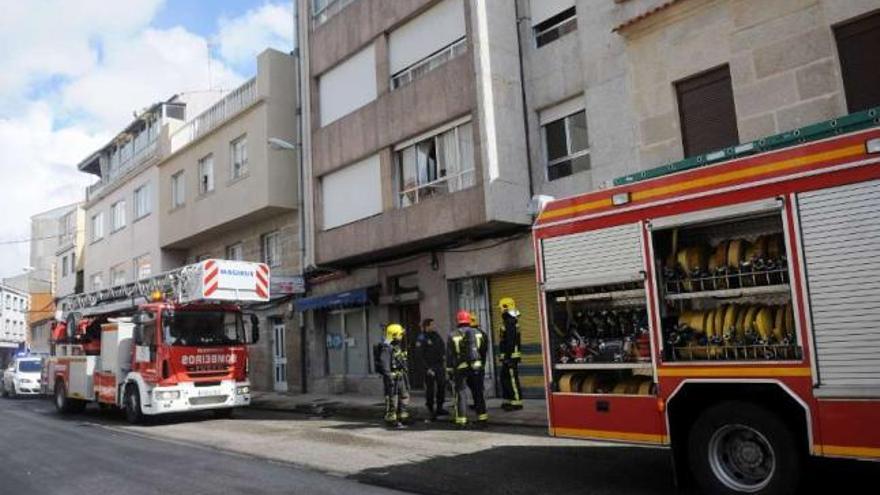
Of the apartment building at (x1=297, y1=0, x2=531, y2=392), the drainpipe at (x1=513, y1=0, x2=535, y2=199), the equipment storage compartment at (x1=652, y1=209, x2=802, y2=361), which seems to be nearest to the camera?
the equipment storage compartment at (x1=652, y1=209, x2=802, y2=361)

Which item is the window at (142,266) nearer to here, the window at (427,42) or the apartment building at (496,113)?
the apartment building at (496,113)

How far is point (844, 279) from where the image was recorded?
5086 millimetres

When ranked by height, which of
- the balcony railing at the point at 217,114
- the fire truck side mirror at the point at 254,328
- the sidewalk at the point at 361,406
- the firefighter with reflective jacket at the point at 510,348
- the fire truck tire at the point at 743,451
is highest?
the balcony railing at the point at 217,114

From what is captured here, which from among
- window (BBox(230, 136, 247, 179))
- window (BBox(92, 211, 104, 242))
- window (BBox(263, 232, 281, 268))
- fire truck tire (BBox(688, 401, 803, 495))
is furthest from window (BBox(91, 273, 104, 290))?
fire truck tire (BBox(688, 401, 803, 495))

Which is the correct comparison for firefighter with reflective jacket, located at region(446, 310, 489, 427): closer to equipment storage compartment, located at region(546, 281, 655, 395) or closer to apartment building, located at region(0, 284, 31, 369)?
equipment storage compartment, located at region(546, 281, 655, 395)

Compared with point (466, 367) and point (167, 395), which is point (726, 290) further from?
point (167, 395)

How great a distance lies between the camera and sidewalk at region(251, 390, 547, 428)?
11.6 meters

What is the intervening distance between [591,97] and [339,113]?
787cm

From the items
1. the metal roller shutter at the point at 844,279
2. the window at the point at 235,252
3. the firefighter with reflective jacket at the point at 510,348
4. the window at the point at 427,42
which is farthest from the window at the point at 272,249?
the metal roller shutter at the point at 844,279

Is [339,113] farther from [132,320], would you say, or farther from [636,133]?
[636,133]

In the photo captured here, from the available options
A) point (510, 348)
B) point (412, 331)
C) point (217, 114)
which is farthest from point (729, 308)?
point (217, 114)

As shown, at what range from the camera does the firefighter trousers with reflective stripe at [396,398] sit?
11883 millimetres

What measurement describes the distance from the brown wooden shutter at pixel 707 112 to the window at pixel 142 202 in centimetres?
2193

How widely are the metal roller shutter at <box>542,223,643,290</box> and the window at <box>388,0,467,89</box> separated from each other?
31.3 ft
